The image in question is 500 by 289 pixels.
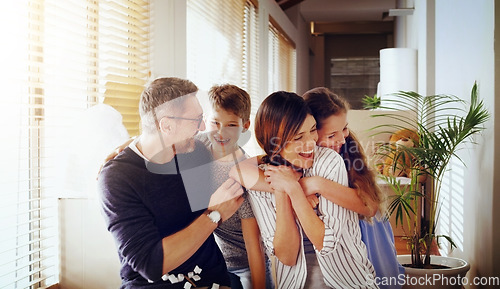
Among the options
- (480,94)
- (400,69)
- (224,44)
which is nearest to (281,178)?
(480,94)

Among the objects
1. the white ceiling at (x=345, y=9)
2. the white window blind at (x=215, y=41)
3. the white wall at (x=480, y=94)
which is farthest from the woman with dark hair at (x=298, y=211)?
the white ceiling at (x=345, y=9)

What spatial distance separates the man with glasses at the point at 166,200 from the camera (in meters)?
1.40

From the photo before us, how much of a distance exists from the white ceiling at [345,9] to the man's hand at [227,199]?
7.60 metres

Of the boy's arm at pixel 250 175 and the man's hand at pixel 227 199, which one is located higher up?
the boy's arm at pixel 250 175

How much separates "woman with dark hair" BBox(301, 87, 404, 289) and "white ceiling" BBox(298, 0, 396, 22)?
24.1 feet

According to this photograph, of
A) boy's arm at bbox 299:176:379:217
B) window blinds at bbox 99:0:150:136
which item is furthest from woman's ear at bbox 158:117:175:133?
window blinds at bbox 99:0:150:136

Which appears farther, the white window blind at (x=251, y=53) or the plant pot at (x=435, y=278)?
the white window blind at (x=251, y=53)

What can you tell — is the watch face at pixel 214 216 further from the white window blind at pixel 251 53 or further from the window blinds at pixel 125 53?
the white window blind at pixel 251 53

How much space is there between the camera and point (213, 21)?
4387mm

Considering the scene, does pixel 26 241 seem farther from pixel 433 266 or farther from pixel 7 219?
pixel 433 266

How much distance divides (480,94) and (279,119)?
1539mm

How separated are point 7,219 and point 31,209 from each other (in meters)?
0.13

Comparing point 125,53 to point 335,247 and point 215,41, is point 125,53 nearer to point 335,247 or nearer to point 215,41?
point 215,41

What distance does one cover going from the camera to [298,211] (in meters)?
1.39
